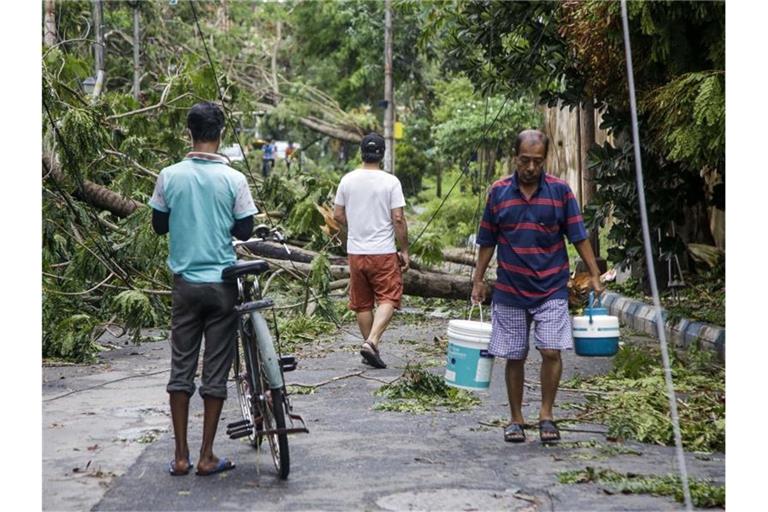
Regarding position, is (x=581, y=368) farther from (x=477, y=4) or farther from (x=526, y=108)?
(x=526, y=108)

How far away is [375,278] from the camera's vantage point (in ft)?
33.4

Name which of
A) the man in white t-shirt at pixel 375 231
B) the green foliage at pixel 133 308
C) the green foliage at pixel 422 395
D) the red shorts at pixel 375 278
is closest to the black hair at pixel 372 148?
the man in white t-shirt at pixel 375 231

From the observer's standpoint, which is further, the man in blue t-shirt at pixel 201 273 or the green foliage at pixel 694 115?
the green foliage at pixel 694 115

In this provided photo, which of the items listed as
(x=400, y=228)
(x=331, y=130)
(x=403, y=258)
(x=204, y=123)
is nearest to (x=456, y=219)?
(x=331, y=130)

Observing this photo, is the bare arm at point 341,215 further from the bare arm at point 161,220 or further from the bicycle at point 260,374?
the bare arm at point 161,220

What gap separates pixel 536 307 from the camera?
273 inches

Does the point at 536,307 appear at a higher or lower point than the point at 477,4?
lower

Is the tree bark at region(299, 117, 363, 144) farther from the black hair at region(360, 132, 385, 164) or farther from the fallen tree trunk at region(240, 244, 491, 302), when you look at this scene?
the black hair at region(360, 132, 385, 164)

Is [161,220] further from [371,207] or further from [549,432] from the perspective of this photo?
[371,207]

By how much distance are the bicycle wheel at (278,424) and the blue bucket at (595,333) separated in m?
1.98

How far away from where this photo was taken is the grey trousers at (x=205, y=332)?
6039 millimetres

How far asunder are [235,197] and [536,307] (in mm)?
1922

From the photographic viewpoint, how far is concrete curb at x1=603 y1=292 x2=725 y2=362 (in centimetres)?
988

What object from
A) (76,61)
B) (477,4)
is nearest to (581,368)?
(477,4)
